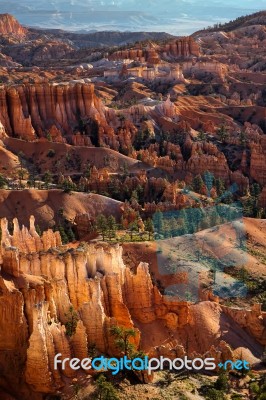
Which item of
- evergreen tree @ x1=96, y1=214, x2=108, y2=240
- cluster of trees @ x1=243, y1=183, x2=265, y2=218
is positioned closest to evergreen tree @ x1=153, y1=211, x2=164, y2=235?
evergreen tree @ x1=96, y1=214, x2=108, y2=240

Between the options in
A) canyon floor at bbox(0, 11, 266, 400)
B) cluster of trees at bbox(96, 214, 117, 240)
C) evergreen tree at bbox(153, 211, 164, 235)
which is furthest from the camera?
evergreen tree at bbox(153, 211, 164, 235)

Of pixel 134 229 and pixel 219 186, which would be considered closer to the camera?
pixel 134 229

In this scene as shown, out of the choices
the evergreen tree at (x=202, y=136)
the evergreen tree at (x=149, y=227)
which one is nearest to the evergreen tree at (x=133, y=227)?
the evergreen tree at (x=149, y=227)

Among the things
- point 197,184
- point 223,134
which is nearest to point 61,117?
point 223,134

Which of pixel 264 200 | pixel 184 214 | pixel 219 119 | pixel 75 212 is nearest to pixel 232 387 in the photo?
Answer: pixel 184 214

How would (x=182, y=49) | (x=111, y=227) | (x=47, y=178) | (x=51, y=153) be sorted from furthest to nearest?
1. (x=182, y=49)
2. (x=51, y=153)
3. (x=47, y=178)
4. (x=111, y=227)

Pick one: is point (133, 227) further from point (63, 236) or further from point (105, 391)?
point (105, 391)

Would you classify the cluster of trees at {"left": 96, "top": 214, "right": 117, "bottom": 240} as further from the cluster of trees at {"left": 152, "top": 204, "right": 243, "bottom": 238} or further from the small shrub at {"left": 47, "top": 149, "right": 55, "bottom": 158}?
the small shrub at {"left": 47, "top": 149, "right": 55, "bottom": 158}

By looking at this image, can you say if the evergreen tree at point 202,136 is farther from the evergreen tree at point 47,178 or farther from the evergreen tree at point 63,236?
the evergreen tree at point 63,236

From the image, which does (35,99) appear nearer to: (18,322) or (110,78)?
(110,78)
